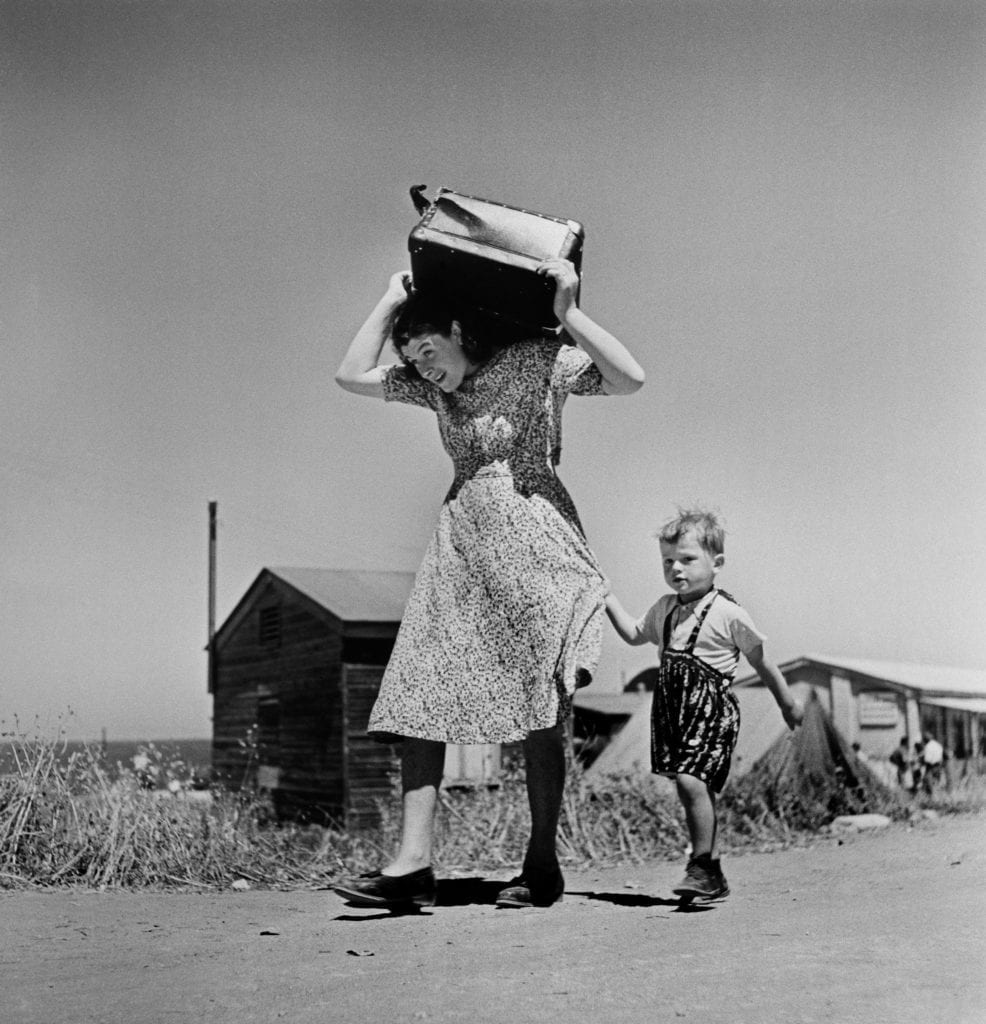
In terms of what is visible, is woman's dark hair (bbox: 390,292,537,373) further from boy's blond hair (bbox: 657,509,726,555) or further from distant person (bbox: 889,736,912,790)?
distant person (bbox: 889,736,912,790)

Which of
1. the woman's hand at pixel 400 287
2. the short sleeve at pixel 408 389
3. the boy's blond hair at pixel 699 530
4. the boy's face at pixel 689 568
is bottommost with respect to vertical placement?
the boy's face at pixel 689 568

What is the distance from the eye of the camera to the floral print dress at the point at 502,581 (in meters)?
2.46

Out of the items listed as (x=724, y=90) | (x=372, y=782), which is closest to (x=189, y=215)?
(x=724, y=90)

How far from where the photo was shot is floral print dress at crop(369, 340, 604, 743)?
97.0 inches

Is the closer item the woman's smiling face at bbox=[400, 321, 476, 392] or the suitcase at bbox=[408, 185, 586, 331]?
the suitcase at bbox=[408, 185, 586, 331]

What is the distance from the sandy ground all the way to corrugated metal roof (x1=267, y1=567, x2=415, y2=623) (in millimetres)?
13316

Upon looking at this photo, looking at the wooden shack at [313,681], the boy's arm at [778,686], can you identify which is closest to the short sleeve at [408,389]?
the boy's arm at [778,686]

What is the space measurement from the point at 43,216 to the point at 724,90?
1666 millimetres

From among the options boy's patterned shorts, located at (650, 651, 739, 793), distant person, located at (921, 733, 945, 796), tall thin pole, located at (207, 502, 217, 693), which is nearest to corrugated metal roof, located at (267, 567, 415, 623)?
tall thin pole, located at (207, 502, 217, 693)

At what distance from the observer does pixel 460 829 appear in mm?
4312

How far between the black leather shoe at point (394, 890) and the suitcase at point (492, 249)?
1.27 meters

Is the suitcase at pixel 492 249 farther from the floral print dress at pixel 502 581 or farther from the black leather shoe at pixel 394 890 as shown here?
the black leather shoe at pixel 394 890

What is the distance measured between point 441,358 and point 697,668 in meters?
0.97

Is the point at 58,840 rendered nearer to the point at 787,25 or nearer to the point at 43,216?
the point at 43,216
